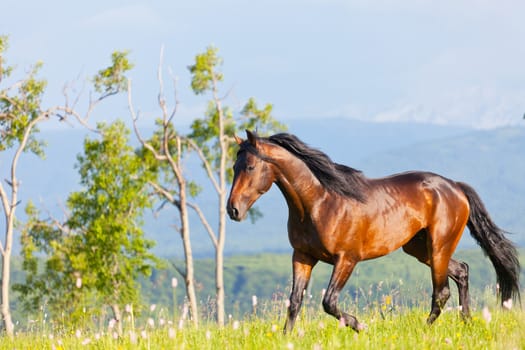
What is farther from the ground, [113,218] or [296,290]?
[113,218]

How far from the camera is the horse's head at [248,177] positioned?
9266 millimetres

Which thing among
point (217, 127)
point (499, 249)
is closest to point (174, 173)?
point (217, 127)

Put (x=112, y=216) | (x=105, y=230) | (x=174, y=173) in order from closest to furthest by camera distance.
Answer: (x=174, y=173), (x=105, y=230), (x=112, y=216)

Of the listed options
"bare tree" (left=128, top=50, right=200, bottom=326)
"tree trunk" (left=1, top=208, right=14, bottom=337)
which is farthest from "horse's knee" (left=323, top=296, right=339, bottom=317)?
"tree trunk" (left=1, top=208, right=14, bottom=337)

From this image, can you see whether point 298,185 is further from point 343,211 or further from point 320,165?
point 343,211

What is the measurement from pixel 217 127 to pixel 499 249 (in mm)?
37777

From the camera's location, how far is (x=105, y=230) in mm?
49250

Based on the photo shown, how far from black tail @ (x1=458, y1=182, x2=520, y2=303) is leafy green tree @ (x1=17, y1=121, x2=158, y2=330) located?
122 feet

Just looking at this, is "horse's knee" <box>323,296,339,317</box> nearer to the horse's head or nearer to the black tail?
the horse's head

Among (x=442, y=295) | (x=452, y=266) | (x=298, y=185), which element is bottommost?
(x=442, y=295)

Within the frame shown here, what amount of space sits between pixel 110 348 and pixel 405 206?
3948 millimetres

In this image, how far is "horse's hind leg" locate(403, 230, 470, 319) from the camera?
37.6ft

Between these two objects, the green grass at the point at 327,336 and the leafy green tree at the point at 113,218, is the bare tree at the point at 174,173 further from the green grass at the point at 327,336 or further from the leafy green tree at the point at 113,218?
the green grass at the point at 327,336

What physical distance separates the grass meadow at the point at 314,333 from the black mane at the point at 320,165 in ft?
5.07
